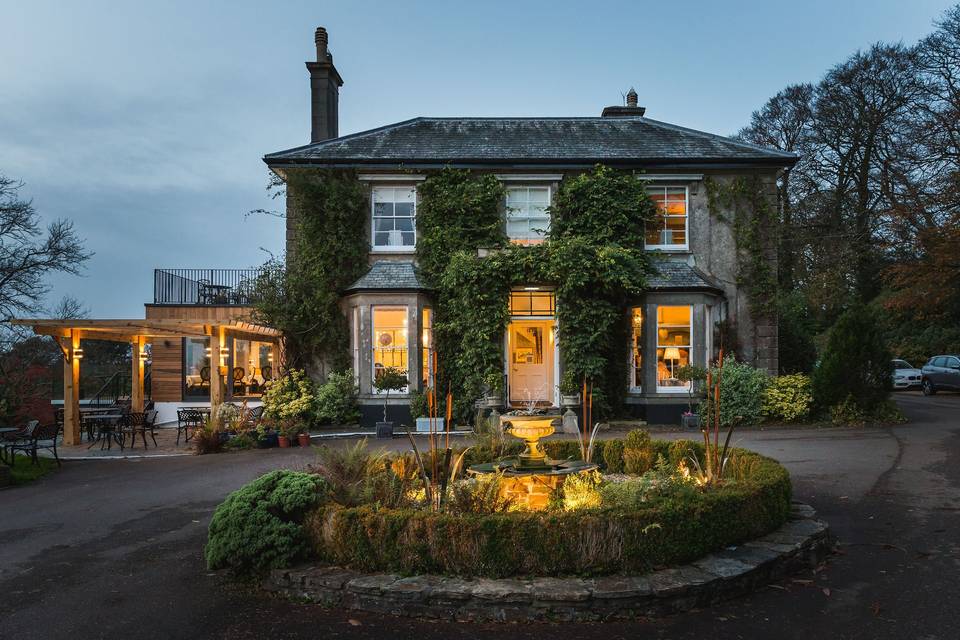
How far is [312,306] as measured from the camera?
16438 millimetres

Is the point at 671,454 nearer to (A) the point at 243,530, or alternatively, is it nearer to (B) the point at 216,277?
(A) the point at 243,530

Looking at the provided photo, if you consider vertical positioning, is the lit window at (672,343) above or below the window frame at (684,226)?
below

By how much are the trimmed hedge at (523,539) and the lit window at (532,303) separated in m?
11.5

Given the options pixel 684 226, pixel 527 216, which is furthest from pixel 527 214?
pixel 684 226

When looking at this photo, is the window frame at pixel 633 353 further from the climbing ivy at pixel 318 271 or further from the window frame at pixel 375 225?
the climbing ivy at pixel 318 271

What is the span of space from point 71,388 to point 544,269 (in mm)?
11122

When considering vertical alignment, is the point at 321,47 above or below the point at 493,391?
above

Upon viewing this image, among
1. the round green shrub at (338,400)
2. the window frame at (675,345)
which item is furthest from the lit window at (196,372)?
the window frame at (675,345)

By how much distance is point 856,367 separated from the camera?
1490cm

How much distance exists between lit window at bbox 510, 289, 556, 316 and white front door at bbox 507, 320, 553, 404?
0.25m

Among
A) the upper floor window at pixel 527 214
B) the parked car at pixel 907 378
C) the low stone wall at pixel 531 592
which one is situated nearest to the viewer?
the low stone wall at pixel 531 592

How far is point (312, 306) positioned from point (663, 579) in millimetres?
13139

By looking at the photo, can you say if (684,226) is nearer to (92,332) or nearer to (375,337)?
(375,337)

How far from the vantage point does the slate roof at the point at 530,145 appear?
16.7 metres
